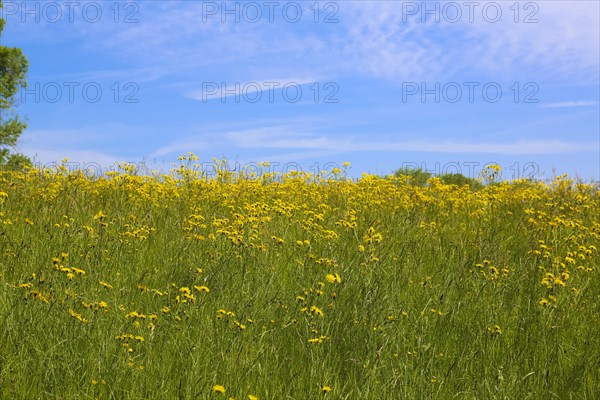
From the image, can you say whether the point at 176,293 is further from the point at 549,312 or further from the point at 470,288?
the point at 549,312

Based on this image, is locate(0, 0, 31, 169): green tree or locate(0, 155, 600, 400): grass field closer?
locate(0, 155, 600, 400): grass field

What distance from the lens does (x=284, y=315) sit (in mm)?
4109

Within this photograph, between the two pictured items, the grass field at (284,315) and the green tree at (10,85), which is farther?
the green tree at (10,85)

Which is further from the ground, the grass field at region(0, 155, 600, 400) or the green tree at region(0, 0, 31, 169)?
the green tree at region(0, 0, 31, 169)

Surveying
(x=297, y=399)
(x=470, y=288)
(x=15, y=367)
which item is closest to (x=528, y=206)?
(x=470, y=288)

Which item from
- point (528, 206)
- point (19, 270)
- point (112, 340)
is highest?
point (528, 206)

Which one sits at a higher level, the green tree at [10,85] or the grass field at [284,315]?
the green tree at [10,85]

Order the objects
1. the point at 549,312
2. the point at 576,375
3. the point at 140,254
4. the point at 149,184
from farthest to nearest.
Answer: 1. the point at 149,184
2. the point at 140,254
3. the point at 549,312
4. the point at 576,375

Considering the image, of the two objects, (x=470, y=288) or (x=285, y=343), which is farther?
(x=470, y=288)

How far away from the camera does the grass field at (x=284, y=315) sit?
319 centimetres

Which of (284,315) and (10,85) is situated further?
(10,85)

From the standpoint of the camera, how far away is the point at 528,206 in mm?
8648

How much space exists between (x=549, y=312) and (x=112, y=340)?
10.3 ft

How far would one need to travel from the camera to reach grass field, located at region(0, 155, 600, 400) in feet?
10.5
